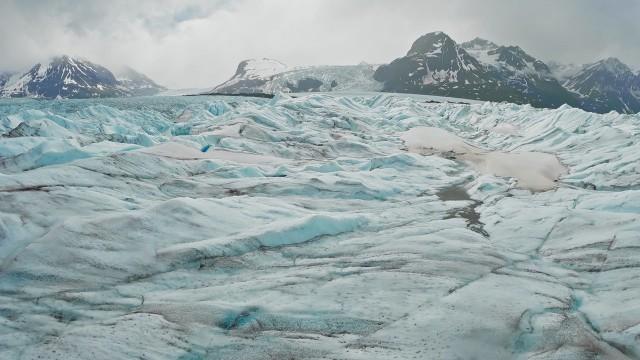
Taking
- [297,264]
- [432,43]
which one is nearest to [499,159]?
[297,264]

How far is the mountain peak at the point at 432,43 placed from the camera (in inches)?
6688

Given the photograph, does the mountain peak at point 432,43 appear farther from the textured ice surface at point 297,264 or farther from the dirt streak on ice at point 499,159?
the textured ice surface at point 297,264

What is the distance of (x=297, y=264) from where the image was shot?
11.3 m

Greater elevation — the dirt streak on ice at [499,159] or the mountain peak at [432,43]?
the mountain peak at [432,43]

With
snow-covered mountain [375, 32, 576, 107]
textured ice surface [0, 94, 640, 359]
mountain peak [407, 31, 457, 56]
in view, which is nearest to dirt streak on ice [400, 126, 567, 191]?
textured ice surface [0, 94, 640, 359]

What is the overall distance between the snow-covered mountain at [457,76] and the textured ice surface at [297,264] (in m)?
118

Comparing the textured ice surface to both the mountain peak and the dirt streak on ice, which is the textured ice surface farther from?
the mountain peak

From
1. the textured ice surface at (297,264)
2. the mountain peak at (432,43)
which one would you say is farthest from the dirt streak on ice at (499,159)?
the mountain peak at (432,43)

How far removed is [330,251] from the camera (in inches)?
480

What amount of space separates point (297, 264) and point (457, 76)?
159 meters

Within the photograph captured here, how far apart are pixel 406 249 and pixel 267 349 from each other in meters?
5.55

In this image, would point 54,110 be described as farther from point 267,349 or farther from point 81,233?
point 267,349

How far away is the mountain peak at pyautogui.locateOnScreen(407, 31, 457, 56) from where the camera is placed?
16988cm

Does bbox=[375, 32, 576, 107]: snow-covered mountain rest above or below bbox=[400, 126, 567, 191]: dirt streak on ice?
above
